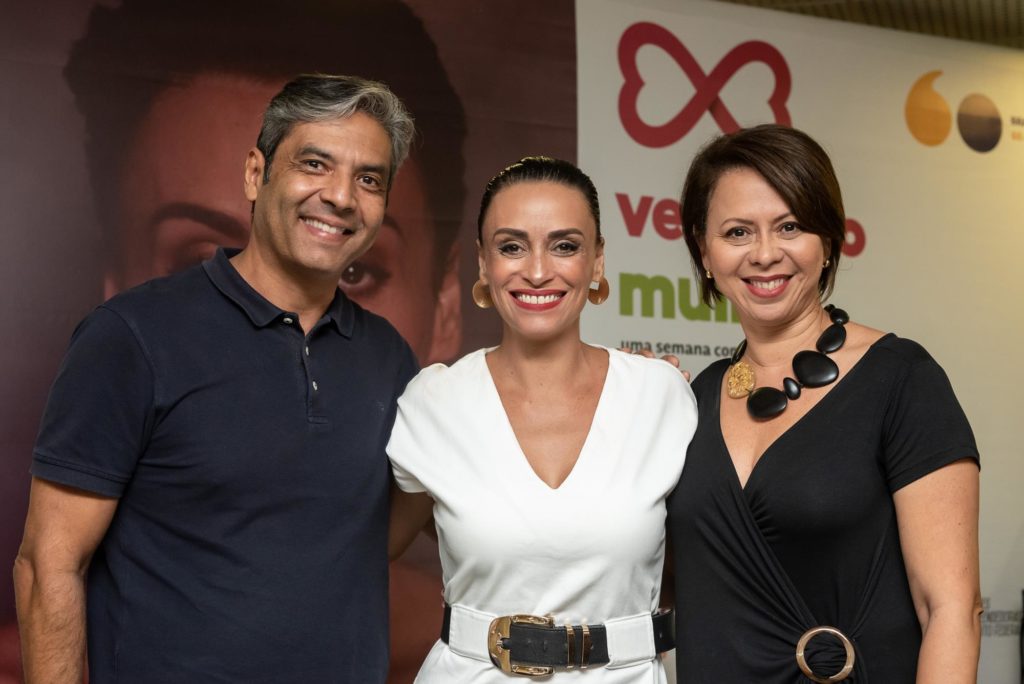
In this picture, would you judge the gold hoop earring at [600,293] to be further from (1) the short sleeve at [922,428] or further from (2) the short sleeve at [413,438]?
(1) the short sleeve at [922,428]

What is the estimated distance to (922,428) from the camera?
6.84 feet

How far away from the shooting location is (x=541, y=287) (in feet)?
7.90

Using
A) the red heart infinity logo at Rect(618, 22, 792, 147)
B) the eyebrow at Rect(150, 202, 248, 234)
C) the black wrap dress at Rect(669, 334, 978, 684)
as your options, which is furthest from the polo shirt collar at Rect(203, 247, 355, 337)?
the red heart infinity logo at Rect(618, 22, 792, 147)

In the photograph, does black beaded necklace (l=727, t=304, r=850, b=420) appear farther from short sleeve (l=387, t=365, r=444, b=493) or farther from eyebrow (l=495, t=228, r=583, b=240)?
short sleeve (l=387, t=365, r=444, b=493)

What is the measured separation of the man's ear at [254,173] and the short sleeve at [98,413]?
49 centimetres

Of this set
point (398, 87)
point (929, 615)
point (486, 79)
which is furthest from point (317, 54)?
point (929, 615)

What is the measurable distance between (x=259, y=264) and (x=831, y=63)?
11.6ft

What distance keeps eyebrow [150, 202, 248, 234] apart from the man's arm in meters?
1.96

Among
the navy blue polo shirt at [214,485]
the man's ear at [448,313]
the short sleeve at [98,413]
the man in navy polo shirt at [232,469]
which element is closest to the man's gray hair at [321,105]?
the man in navy polo shirt at [232,469]

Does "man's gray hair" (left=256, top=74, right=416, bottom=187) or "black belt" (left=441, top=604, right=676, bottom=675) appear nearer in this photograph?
"black belt" (left=441, top=604, right=676, bottom=675)

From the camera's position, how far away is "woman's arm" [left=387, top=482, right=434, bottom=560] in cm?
256

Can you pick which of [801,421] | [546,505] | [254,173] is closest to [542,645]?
[546,505]

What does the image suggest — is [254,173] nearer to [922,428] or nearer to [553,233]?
[553,233]

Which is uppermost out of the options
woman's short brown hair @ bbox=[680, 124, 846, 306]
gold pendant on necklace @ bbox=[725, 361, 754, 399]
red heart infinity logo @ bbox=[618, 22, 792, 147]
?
red heart infinity logo @ bbox=[618, 22, 792, 147]
